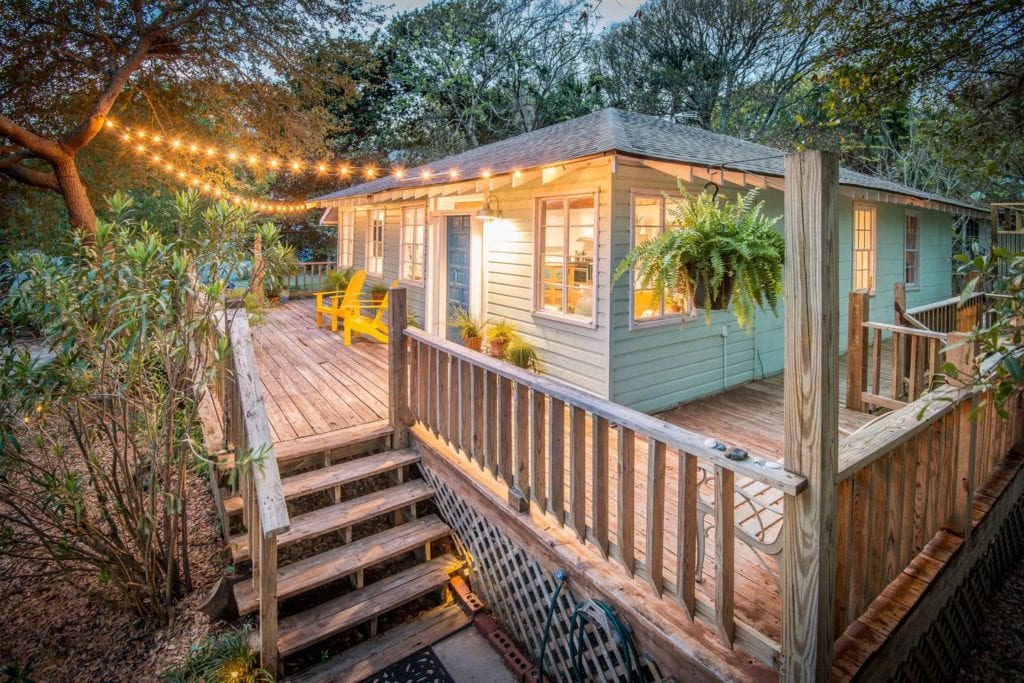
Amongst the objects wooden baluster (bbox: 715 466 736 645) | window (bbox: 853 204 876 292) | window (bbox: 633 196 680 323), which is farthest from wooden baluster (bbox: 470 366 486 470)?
window (bbox: 853 204 876 292)

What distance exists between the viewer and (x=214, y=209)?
3158mm

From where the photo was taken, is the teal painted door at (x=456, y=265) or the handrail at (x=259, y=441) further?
the teal painted door at (x=456, y=265)

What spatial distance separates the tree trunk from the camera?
7.57 meters

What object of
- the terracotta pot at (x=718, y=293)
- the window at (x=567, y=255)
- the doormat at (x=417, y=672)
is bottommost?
the doormat at (x=417, y=672)

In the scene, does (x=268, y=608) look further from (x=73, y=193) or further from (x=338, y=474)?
(x=73, y=193)

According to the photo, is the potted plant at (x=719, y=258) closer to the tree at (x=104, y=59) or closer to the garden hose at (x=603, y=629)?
the garden hose at (x=603, y=629)

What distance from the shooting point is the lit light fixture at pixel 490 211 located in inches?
261

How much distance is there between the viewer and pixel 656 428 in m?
2.21

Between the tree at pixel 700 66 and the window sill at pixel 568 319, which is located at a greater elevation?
the tree at pixel 700 66

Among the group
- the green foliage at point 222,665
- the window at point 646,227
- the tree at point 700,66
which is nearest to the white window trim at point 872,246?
the window at point 646,227

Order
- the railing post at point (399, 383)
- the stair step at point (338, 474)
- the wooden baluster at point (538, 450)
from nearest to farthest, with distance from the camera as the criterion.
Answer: the wooden baluster at point (538, 450)
the stair step at point (338, 474)
the railing post at point (399, 383)

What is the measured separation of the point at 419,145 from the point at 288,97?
10.5 meters

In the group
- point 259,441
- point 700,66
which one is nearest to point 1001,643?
point 259,441

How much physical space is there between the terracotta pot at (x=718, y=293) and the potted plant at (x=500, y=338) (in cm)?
393
